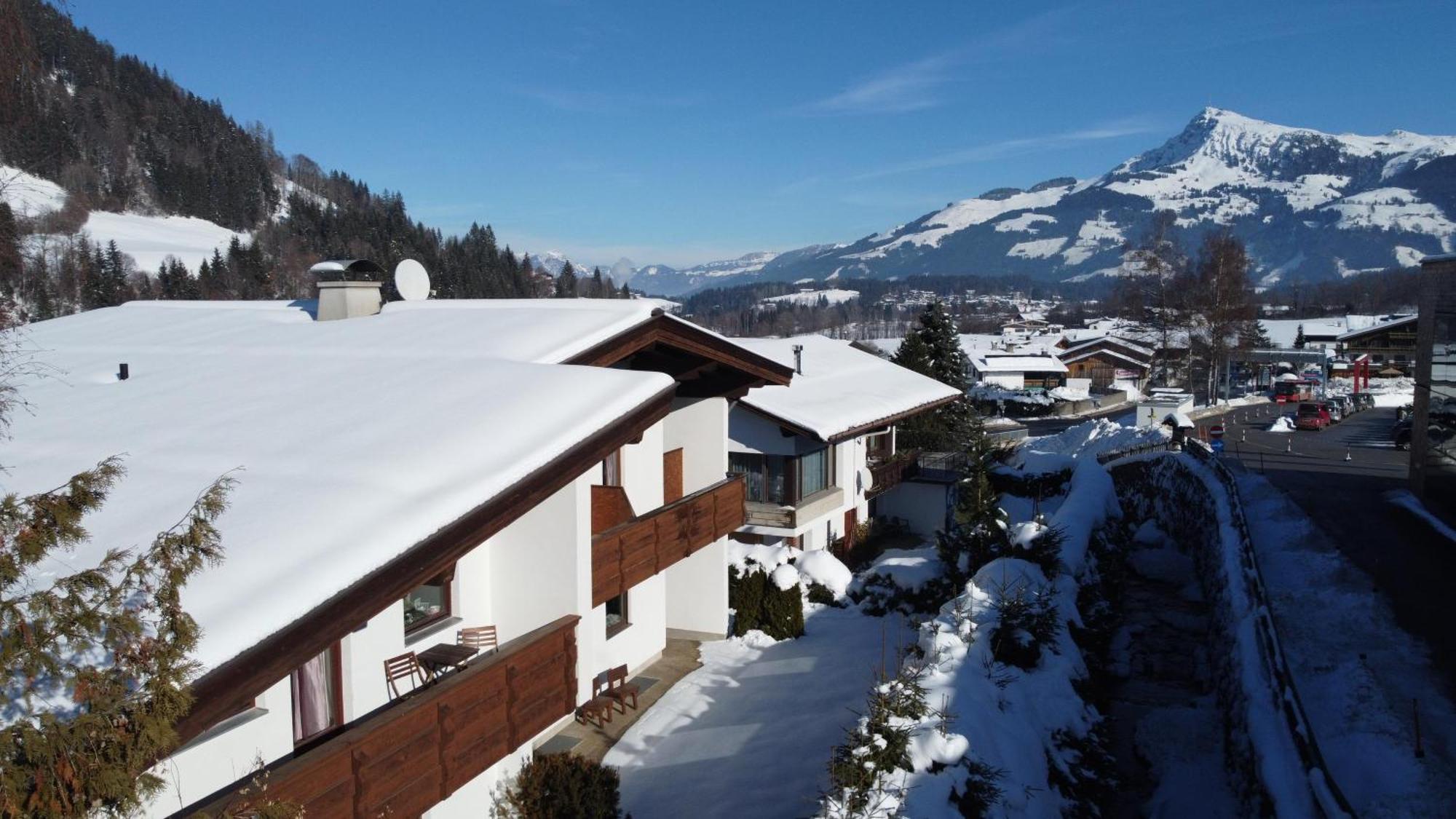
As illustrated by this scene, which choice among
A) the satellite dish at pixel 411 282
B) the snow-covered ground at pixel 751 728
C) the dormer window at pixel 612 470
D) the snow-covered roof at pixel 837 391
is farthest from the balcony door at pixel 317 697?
the snow-covered roof at pixel 837 391

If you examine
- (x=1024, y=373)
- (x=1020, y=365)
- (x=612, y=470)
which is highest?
(x=612, y=470)

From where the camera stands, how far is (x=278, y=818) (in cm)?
443

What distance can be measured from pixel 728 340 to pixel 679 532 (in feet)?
10.5

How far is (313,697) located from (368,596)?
2.65 metres

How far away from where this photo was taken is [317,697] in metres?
8.27

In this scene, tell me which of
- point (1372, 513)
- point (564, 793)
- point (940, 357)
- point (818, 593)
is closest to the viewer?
point (564, 793)

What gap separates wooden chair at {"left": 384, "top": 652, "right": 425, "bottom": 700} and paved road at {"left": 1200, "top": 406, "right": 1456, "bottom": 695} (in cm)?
1159

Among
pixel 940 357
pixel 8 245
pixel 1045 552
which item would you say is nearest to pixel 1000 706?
pixel 1045 552

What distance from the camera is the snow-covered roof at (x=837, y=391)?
935 inches

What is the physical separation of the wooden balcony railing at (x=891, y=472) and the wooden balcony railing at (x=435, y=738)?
20882 mm

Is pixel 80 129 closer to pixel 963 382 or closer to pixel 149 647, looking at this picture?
pixel 963 382

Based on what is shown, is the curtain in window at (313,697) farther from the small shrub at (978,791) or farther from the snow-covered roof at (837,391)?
the snow-covered roof at (837,391)

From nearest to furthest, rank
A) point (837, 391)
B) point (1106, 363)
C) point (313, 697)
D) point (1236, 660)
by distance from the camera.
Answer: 1. point (313, 697)
2. point (1236, 660)
3. point (837, 391)
4. point (1106, 363)

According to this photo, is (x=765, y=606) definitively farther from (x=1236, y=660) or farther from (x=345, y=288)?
(x=345, y=288)
